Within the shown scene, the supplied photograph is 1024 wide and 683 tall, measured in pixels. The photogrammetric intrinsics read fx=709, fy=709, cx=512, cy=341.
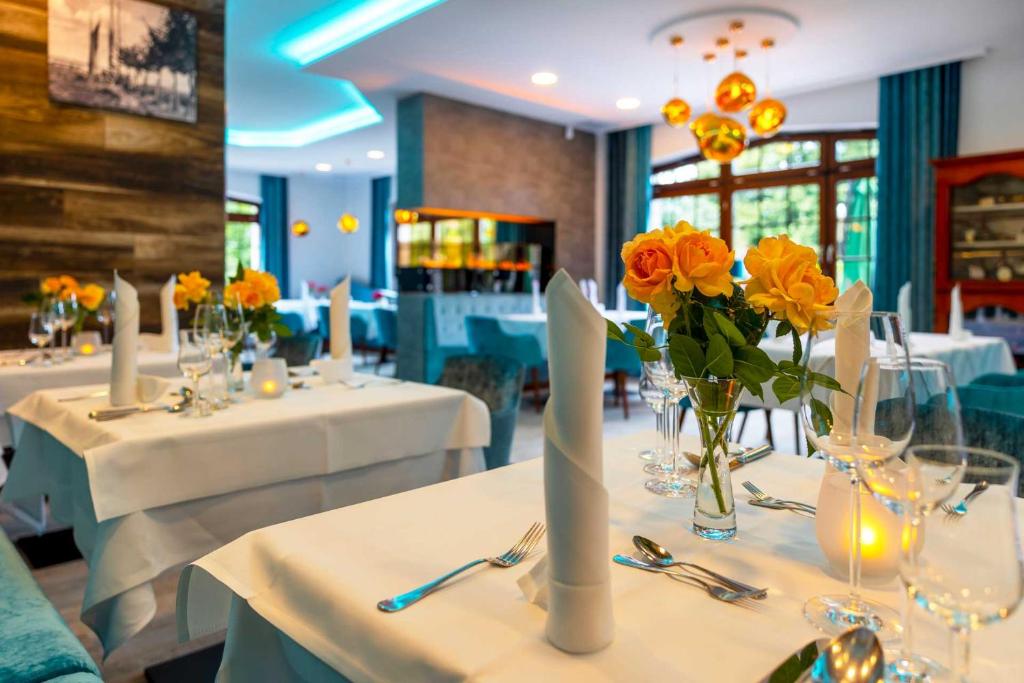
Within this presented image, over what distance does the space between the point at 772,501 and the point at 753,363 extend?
13.4 inches

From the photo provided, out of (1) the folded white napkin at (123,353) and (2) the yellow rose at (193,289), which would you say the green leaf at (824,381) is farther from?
(2) the yellow rose at (193,289)

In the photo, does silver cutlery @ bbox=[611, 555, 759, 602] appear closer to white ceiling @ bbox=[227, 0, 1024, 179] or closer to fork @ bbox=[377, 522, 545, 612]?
fork @ bbox=[377, 522, 545, 612]

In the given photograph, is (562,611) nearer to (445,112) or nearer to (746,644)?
(746,644)

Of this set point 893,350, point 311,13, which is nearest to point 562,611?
point 893,350

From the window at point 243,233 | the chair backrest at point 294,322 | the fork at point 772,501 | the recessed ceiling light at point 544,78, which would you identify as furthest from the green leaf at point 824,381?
the window at point 243,233

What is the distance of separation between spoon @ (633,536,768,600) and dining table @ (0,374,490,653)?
1167 mm

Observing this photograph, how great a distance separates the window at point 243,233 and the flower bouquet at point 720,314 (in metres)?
12.7

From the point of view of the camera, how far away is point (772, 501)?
44.6 inches

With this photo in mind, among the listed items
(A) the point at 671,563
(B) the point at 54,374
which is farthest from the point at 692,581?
(B) the point at 54,374

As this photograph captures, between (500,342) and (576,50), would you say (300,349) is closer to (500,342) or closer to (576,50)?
(500,342)

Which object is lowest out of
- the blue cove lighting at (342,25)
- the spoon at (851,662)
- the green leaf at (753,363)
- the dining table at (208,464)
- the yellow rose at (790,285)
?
the dining table at (208,464)

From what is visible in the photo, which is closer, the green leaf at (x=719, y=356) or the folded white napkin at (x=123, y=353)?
the green leaf at (x=719, y=356)

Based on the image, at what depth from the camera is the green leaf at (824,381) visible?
2.71ft

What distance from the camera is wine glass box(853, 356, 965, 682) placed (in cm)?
56
